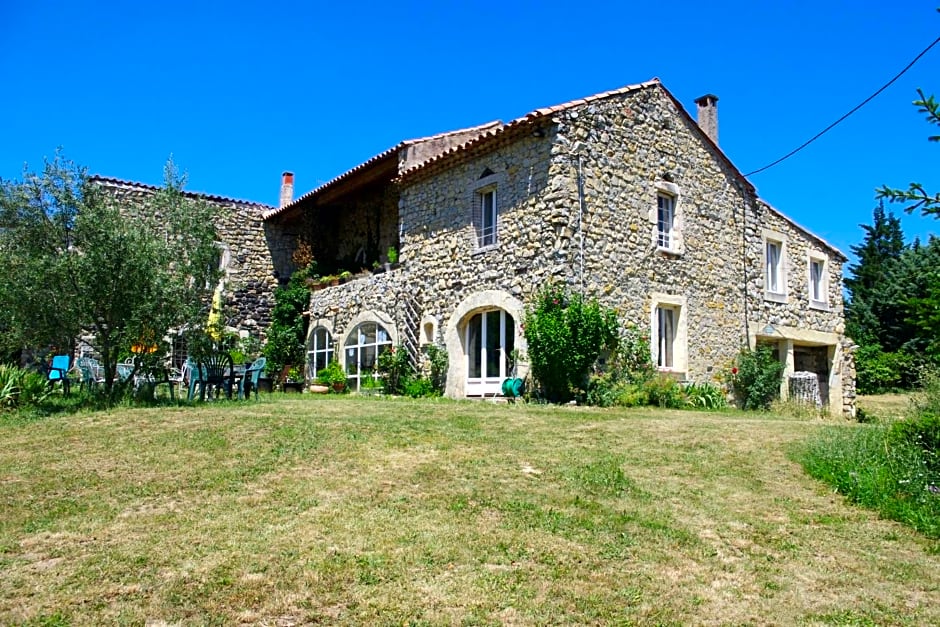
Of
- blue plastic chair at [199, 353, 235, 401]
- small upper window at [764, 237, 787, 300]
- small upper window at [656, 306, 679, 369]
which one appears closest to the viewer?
blue plastic chair at [199, 353, 235, 401]

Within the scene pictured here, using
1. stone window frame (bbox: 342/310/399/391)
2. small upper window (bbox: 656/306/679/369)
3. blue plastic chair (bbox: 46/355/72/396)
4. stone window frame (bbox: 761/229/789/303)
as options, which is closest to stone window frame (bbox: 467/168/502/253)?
stone window frame (bbox: 342/310/399/391)

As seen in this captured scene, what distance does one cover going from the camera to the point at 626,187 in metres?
14.2

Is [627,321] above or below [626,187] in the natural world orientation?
below

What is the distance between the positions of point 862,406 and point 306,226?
16.5 m

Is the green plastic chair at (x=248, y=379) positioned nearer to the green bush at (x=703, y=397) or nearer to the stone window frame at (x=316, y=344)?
the stone window frame at (x=316, y=344)

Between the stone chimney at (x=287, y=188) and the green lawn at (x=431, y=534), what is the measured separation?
16.6m

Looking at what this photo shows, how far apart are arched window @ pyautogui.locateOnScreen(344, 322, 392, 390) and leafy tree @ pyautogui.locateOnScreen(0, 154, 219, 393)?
6.81 metres

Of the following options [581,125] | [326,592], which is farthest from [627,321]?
[326,592]

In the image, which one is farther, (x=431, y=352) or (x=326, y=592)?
(x=431, y=352)

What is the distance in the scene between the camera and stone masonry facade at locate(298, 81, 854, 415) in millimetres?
13383

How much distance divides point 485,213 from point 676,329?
449 centimetres

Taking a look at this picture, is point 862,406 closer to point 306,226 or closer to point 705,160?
point 705,160

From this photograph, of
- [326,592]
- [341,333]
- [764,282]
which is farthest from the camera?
[341,333]

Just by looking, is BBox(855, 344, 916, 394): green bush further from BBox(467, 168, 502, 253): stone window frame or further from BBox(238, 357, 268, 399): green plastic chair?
BBox(238, 357, 268, 399): green plastic chair
